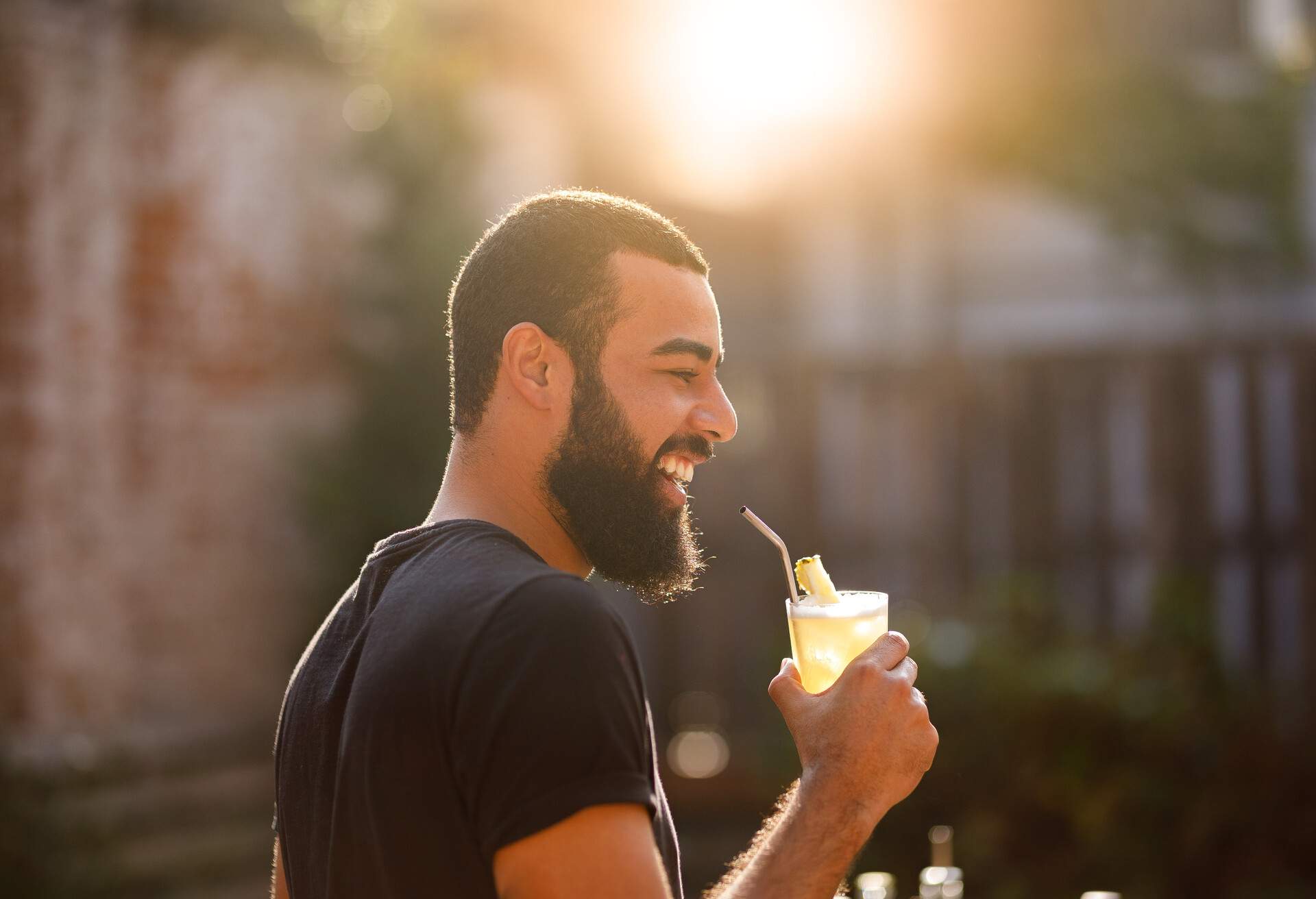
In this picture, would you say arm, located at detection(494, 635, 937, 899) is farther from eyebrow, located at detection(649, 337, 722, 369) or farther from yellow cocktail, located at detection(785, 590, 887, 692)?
eyebrow, located at detection(649, 337, 722, 369)

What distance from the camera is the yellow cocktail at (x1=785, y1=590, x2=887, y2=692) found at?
83.1 inches

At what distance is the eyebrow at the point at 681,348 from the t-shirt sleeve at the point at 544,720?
51 cm

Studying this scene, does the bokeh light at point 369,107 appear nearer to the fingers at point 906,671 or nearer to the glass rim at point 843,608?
the glass rim at point 843,608

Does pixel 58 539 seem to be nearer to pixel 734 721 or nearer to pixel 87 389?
pixel 87 389

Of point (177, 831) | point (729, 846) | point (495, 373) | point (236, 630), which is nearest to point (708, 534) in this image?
point (729, 846)

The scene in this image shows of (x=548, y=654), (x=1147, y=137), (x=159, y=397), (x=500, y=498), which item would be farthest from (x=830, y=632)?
(x=1147, y=137)

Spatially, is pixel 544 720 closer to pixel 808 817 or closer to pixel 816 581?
pixel 808 817

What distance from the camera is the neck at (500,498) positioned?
2035 mm

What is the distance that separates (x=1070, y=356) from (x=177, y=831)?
4734 mm

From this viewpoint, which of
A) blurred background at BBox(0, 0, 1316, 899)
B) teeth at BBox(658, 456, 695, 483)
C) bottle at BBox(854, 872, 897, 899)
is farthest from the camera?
blurred background at BBox(0, 0, 1316, 899)

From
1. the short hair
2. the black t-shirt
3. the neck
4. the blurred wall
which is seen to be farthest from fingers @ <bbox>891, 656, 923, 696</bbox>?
the blurred wall

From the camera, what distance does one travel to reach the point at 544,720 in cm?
157

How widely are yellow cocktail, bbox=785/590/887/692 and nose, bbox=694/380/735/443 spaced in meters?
0.28

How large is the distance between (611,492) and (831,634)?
0.40 meters
